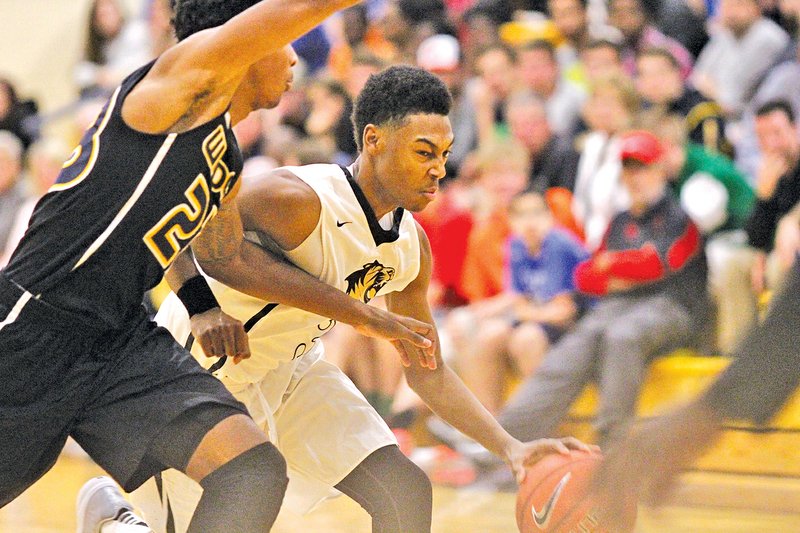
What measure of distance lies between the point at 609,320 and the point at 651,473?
167 inches

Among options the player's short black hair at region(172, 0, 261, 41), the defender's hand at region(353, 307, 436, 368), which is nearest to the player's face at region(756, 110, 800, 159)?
the defender's hand at region(353, 307, 436, 368)

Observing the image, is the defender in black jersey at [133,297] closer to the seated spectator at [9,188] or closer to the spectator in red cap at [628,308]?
the spectator in red cap at [628,308]

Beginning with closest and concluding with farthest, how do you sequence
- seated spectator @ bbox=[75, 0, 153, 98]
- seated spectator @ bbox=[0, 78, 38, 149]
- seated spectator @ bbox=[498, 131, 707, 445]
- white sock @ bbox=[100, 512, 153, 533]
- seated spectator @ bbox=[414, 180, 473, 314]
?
1. white sock @ bbox=[100, 512, 153, 533]
2. seated spectator @ bbox=[498, 131, 707, 445]
3. seated spectator @ bbox=[414, 180, 473, 314]
4. seated spectator @ bbox=[0, 78, 38, 149]
5. seated spectator @ bbox=[75, 0, 153, 98]

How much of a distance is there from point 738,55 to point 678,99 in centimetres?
66

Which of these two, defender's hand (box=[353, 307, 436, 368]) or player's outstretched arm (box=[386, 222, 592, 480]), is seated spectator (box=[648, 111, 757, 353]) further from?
defender's hand (box=[353, 307, 436, 368])

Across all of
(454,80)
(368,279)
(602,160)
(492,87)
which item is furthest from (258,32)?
(454,80)

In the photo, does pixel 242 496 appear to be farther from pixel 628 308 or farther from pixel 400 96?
pixel 628 308

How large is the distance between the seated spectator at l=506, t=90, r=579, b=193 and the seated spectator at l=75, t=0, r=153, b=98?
508 centimetres

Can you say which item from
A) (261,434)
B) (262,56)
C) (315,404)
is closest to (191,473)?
(261,434)

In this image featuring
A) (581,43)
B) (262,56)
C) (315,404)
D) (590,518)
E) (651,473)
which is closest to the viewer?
(651,473)

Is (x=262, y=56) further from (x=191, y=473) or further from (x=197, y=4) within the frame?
(x=191, y=473)

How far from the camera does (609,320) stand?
680 cm

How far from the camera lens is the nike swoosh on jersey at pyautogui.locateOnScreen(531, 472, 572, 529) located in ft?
12.8

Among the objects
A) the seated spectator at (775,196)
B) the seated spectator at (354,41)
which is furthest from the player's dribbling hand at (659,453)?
the seated spectator at (354,41)
